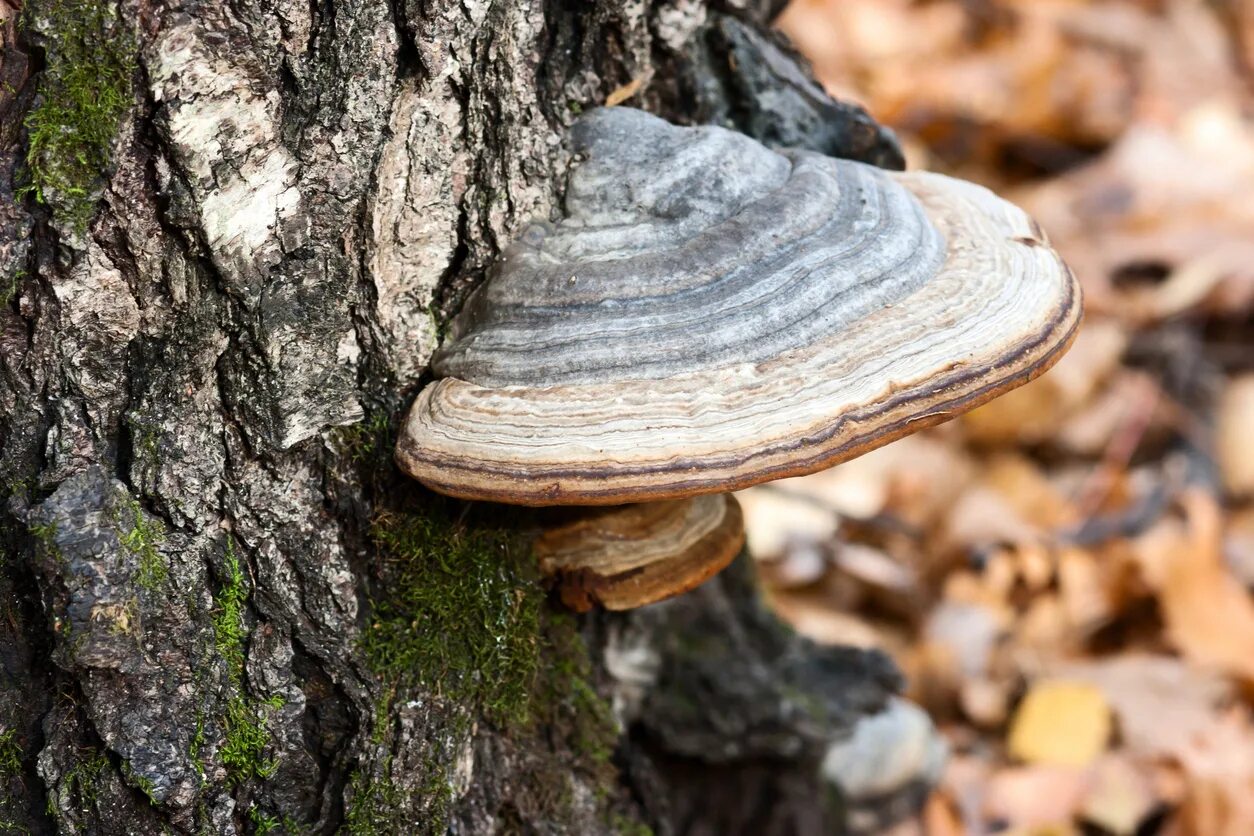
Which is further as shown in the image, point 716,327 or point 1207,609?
point 1207,609

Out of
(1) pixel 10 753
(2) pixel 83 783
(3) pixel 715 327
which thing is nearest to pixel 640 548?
(3) pixel 715 327

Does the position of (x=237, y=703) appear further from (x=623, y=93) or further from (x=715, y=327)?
(x=623, y=93)

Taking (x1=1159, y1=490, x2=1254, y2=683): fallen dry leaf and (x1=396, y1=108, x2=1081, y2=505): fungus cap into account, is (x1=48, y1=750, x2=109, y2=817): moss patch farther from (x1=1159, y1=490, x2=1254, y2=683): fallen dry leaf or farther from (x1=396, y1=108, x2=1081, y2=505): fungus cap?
(x1=1159, y1=490, x2=1254, y2=683): fallen dry leaf

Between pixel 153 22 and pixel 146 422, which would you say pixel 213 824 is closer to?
pixel 146 422

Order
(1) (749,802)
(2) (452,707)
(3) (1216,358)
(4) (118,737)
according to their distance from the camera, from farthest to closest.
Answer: (3) (1216,358) < (1) (749,802) < (2) (452,707) < (4) (118,737)

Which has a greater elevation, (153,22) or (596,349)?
(153,22)

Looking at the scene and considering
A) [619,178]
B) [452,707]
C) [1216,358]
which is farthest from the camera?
[1216,358]

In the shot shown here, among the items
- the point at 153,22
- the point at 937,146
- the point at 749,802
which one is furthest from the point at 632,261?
the point at 937,146
